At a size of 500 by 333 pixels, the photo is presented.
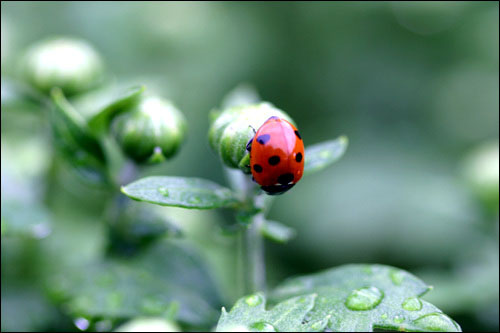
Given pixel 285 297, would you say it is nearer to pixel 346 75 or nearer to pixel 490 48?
pixel 346 75

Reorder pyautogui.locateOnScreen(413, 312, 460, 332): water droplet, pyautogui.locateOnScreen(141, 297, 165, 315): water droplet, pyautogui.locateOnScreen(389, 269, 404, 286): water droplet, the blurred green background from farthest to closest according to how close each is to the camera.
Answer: the blurred green background < pyautogui.locateOnScreen(141, 297, 165, 315): water droplet < pyautogui.locateOnScreen(389, 269, 404, 286): water droplet < pyautogui.locateOnScreen(413, 312, 460, 332): water droplet

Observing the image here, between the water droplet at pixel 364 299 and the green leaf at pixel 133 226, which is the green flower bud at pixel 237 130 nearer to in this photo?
the green leaf at pixel 133 226

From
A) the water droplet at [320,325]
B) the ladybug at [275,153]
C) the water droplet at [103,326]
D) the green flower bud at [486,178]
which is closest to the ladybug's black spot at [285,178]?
the ladybug at [275,153]

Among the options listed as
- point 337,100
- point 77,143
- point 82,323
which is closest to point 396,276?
point 82,323

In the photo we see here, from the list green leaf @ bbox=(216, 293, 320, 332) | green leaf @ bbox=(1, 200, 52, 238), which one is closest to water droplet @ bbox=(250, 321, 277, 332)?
green leaf @ bbox=(216, 293, 320, 332)

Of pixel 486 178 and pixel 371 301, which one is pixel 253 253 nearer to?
pixel 371 301

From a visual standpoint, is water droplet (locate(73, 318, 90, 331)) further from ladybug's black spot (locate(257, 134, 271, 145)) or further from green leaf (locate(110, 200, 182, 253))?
ladybug's black spot (locate(257, 134, 271, 145))
